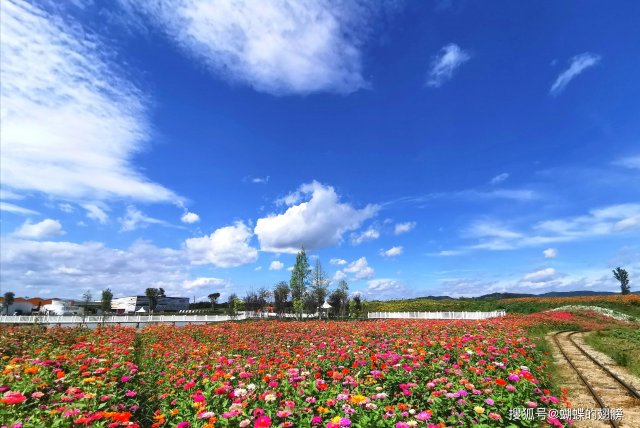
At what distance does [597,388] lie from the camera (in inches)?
404

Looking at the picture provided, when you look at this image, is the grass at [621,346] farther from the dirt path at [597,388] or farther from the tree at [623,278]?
the tree at [623,278]

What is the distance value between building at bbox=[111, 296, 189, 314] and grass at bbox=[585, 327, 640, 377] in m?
100

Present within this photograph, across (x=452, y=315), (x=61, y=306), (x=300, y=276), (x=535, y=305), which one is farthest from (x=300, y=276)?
(x=61, y=306)

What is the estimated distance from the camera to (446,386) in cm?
544

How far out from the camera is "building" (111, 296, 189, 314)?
9988 cm

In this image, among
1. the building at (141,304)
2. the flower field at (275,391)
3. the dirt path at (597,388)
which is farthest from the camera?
the building at (141,304)

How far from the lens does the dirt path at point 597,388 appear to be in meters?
7.97

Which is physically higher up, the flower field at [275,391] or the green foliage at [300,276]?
the green foliage at [300,276]

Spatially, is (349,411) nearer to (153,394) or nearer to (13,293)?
(153,394)

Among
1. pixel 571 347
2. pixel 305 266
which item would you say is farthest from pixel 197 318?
pixel 571 347

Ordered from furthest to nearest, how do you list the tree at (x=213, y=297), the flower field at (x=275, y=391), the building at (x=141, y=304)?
the building at (x=141, y=304), the tree at (x=213, y=297), the flower field at (x=275, y=391)

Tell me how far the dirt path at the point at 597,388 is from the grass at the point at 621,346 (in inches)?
13.3

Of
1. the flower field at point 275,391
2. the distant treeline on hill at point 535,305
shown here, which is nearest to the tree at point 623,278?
the distant treeline on hill at point 535,305

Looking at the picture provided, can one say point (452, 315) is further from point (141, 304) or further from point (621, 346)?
point (141, 304)
